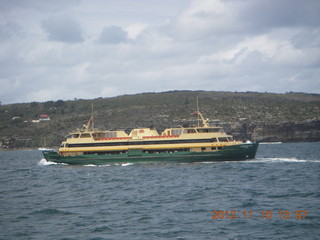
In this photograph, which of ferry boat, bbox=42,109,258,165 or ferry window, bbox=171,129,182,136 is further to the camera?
ferry window, bbox=171,129,182,136

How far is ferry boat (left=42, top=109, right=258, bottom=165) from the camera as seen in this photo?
50.1 meters

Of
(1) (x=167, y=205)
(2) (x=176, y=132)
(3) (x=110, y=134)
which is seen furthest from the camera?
(3) (x=110, y=134)

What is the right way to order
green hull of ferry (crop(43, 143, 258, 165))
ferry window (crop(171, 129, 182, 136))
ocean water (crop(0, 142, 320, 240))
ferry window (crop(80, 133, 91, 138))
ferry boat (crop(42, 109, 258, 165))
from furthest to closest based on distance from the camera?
ferry window (crop(80, 133, 91, 138)) → ferry window (crop(171, 129, 182, 136)) → ferry boat (crop(42, 109, 258, 165)) → green hull of ferry (crop(43, 143, 258, 165)) → ocean water (crop(0, 142, 320, 240))

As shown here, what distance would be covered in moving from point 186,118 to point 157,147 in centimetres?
6795

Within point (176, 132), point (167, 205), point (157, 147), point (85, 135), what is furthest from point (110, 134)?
point (167, 205)

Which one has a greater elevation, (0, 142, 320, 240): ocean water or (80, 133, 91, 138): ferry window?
(80, 133, 91, 138): ferry window

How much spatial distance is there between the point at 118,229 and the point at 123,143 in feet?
107

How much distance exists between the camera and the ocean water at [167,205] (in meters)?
19.7

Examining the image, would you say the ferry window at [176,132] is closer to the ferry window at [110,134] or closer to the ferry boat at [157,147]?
the ferry boat at [157,147]
